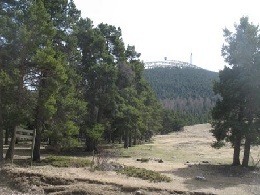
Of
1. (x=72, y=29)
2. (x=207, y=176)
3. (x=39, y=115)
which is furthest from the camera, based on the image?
(x=72, y=29)

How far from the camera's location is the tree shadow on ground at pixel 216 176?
63.4ft

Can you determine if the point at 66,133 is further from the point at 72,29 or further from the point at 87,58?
the point at 87,58

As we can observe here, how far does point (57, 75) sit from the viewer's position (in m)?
22.6

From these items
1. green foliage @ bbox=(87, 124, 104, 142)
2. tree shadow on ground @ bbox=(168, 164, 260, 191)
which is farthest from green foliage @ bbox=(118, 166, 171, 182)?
green foliage @ bbox=(87, 124, 104, 142)

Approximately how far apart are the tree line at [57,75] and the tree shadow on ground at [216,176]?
30.8ft

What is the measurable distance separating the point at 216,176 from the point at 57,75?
477 inches

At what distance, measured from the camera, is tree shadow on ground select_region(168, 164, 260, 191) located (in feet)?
63.4

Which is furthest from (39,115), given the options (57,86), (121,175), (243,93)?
(243,93)

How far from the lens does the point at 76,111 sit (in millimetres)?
29078

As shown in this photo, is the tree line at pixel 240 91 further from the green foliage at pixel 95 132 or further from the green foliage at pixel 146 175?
the green foliage at pixel 95 132

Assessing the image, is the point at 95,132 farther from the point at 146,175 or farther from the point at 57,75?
the point at 146,175

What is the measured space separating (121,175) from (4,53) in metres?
9.99

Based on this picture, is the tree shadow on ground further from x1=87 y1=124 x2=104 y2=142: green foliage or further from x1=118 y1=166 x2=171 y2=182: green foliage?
x1=87 y1=124 x2=104 y2=142: green foliage

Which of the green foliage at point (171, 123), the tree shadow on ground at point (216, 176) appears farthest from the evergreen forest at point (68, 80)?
the green foliage at point (171, 123)
